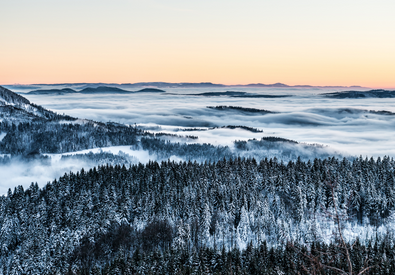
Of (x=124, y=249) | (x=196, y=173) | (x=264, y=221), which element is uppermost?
(x=196, y=173)

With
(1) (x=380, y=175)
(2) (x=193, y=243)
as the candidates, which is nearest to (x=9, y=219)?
(2) (x=193, y=243)

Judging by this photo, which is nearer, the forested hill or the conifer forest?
the conifer forest

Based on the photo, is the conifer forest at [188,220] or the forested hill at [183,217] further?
the forested hill at [183,217]

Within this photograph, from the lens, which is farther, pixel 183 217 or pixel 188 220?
pixel 183 217

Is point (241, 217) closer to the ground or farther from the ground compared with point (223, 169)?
closer to the ground

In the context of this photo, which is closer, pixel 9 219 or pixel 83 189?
pixel 9 219

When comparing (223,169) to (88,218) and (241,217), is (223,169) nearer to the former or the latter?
(241,217)

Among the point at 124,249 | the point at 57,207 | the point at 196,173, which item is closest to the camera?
the point at 124,249

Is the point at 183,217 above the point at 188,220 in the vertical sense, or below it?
below
